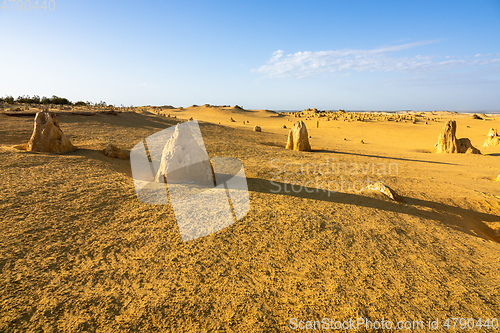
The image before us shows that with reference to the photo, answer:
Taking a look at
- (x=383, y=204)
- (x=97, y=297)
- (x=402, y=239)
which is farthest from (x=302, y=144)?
(x=97, y=297)

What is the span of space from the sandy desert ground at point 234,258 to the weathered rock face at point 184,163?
79 cm

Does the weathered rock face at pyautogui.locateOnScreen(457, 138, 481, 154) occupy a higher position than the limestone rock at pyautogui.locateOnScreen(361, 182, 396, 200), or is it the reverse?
the weathered rock face at pyautogui.locateOnScreen(457, 138, 481, 154)

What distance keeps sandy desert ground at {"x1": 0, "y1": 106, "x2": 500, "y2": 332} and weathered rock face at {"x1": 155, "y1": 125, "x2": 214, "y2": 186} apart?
2.61ft

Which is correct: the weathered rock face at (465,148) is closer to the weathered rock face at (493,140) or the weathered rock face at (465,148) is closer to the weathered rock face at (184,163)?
the weathered rock face at (493,140)

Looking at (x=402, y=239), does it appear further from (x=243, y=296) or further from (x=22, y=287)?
(x=22, y=287)

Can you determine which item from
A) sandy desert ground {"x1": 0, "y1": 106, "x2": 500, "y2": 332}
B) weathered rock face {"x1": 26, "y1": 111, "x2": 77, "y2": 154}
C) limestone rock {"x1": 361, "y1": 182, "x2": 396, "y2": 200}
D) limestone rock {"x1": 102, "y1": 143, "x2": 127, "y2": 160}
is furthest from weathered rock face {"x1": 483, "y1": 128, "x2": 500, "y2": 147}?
weathered rock face {"x1": 26, "y1": 111, "x2": 77, "y2": 154}

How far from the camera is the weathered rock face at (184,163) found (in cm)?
519

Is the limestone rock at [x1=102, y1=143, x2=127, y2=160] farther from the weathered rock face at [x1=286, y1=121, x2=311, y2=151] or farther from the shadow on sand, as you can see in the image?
the weathered rock face at [x1=286, y1=121, x2=311, y2=151]

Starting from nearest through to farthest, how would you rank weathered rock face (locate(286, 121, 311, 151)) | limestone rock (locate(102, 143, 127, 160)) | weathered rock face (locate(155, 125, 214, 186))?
weathered rock face (locate(155, 125, 214, 186)), limestone rock (locate(102, 143, 127, 160)), weathered rock face (locate(286, 121, 311, 151))

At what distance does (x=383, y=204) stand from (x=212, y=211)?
340 cm

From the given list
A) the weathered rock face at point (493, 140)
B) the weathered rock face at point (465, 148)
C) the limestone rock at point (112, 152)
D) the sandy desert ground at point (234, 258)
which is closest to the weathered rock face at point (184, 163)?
the sandy desert ground at point (234, 258)

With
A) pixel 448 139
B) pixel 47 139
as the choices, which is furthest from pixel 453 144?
pixel 47 139

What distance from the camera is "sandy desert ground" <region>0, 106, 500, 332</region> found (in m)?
2.17

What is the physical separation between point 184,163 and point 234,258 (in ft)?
9.16
